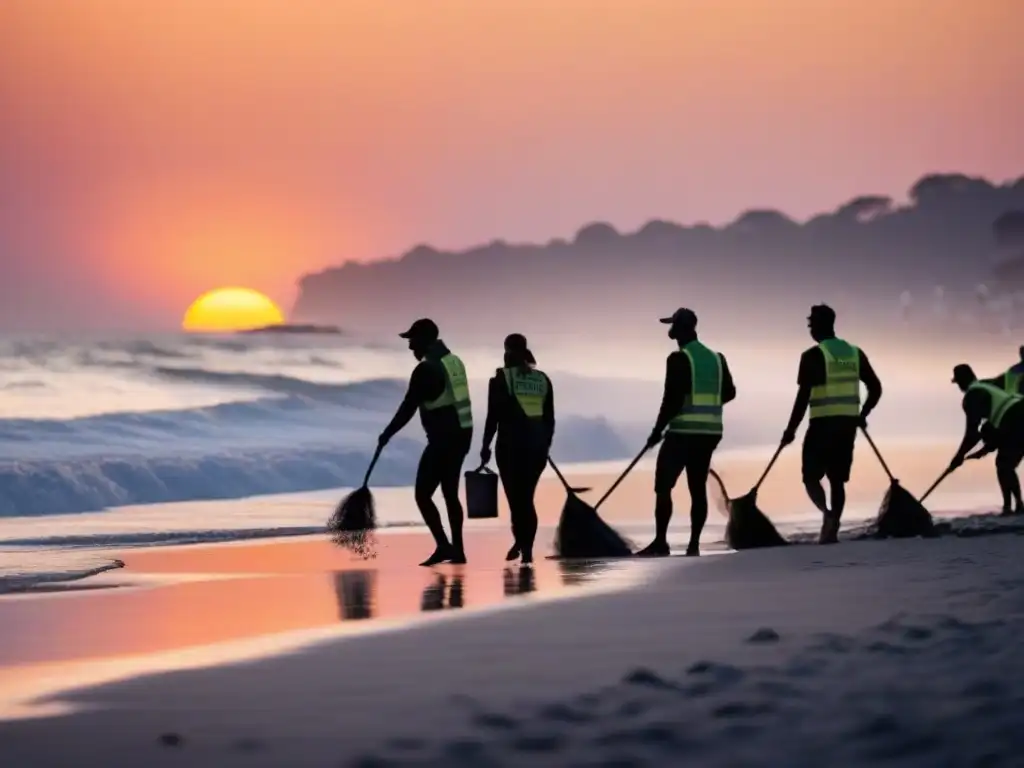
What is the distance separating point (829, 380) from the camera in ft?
49.3

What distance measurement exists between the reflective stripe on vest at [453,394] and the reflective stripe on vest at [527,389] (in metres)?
0.42

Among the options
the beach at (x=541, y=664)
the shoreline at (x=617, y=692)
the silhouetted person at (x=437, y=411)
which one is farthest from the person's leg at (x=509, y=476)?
the shoreline at (x=617, y=692)

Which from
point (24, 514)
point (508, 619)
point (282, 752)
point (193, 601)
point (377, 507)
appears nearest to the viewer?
point (282, 752)

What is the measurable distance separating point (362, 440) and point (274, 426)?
13.6ft

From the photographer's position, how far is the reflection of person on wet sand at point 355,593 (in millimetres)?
10773

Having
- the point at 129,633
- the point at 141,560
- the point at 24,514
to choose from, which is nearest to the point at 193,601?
the point at 129,633

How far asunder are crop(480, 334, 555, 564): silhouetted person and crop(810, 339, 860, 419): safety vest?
2.06 m

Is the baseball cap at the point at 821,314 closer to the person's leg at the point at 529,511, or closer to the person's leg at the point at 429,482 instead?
the person's leg at the point at 529,511

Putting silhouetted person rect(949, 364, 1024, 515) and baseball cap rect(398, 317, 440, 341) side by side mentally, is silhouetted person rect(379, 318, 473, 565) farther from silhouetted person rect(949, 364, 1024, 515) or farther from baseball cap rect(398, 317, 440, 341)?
silhouetted person rect(949, 364, 1024, 515)

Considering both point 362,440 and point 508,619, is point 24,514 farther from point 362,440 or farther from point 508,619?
point 508,619

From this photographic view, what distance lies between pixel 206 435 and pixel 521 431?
26.3m

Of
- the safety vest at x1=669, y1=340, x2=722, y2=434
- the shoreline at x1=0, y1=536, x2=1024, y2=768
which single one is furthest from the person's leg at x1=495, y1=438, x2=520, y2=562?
the shoreline at x1=0, y1=536, x2=1024, y2=768

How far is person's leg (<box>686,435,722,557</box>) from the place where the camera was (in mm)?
14430

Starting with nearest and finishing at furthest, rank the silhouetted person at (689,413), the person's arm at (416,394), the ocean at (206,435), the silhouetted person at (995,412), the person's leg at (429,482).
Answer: the person's arm at (416,394), the silhouetted person at (689,413), the person's leg at (429,482), the silhouetted person at (995,412), the ocean at (206,435)
